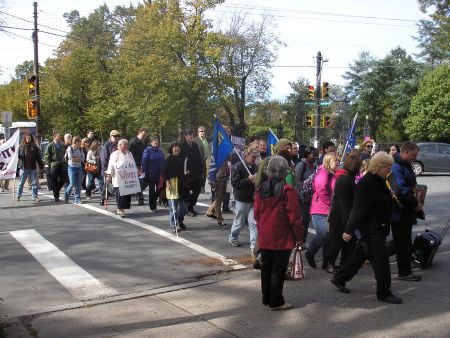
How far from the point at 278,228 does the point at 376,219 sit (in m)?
1.10

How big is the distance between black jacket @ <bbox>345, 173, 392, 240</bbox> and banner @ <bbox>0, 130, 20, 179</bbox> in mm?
9087

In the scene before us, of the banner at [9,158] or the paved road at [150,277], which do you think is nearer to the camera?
the paved road at [150,277]

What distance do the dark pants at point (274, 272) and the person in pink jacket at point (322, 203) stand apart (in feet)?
5.89

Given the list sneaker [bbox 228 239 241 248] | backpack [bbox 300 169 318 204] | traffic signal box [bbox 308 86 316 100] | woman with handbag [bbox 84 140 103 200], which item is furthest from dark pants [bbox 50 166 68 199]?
traffic signal box [bbox 308 86 316 100]

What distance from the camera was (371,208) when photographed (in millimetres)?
5492

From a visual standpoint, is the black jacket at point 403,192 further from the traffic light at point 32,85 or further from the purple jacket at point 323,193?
the traffic light at point 32,85

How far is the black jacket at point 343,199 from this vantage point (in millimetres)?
6156

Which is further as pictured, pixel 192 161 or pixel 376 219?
pixel 192 161

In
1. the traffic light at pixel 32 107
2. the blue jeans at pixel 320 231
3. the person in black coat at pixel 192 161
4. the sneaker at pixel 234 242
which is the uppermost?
the traffic light at pixel 32 107

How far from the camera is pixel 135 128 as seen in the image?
48.0 meters

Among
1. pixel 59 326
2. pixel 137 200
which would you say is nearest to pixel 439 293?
pixel 59 326

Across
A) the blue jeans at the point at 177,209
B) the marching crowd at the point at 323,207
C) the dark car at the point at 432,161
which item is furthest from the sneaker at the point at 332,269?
the dark car at the point at 432,161

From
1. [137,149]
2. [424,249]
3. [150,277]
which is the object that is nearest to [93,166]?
[137,149]

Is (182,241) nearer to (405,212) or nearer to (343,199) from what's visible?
(343,199)
